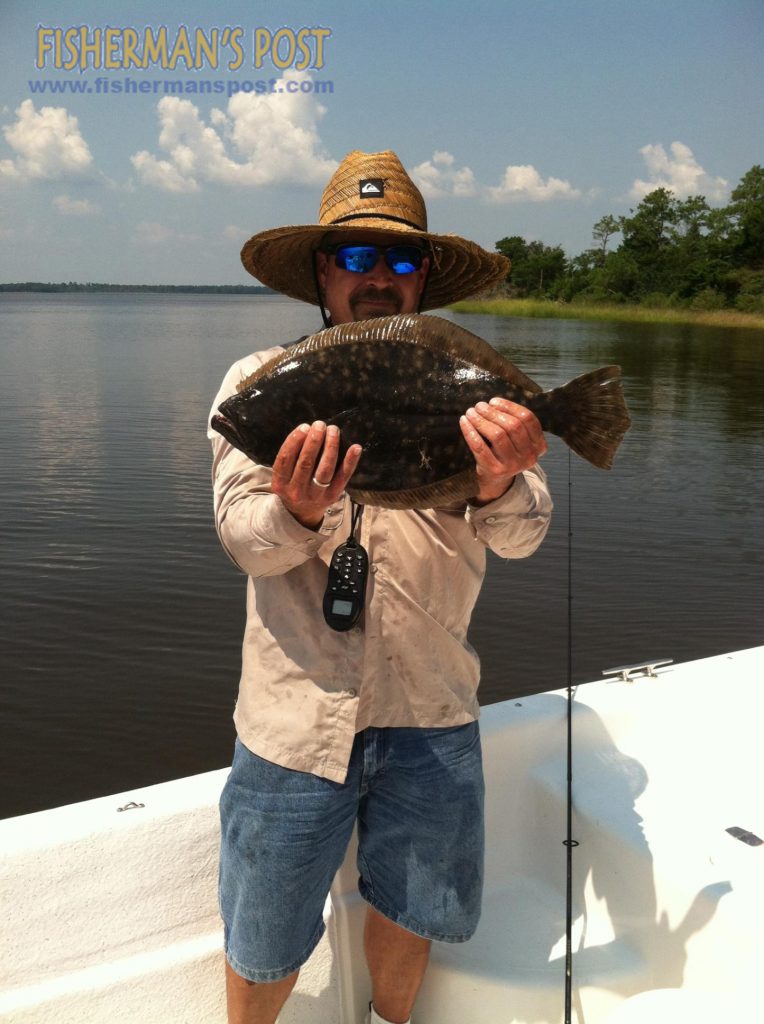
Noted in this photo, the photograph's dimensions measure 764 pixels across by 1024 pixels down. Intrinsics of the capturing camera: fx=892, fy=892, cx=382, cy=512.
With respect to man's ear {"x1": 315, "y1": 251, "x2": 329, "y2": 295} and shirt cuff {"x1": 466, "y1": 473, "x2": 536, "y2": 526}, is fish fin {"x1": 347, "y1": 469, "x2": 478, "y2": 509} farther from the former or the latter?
man's ear {"x1": 315, "y1": 251, "x2": 329, "y2": 295}

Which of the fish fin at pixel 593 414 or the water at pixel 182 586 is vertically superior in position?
the fish fin at pixel 593 414

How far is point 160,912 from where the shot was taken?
3242 mm

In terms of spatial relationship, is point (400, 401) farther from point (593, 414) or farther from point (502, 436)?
point (593, 414)

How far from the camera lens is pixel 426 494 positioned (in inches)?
103

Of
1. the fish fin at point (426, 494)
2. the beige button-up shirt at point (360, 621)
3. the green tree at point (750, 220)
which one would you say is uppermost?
the green tree at point (750, 220)

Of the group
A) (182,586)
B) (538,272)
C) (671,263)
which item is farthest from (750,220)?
(182,586)

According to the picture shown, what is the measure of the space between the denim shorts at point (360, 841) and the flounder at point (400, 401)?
2.95 ft

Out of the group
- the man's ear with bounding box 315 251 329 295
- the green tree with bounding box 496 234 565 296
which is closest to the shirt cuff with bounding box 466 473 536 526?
the man's ear with bounding box 315 251 329 295

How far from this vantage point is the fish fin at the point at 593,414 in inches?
100

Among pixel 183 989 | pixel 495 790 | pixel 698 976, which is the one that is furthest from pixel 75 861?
pixel 698 976

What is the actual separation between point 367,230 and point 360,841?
2082mm

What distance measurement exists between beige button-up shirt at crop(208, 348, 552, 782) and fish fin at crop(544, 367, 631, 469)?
25cm

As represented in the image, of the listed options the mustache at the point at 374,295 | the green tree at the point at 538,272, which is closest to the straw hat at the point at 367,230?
the mustache at the point at 374,295

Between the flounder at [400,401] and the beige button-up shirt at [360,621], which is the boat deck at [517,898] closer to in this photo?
the beige button-up shirt at [360,621]
